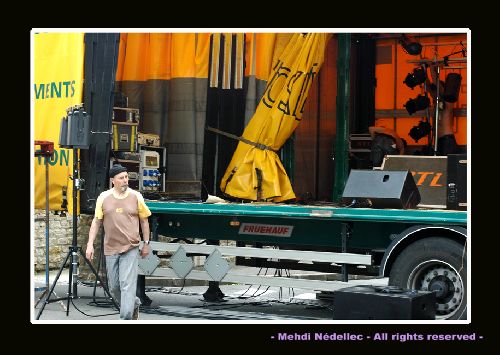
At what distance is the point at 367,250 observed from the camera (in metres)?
12.3

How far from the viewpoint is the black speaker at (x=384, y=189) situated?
11.8 meters

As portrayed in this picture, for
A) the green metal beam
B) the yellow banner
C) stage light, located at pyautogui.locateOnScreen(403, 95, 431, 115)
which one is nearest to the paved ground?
the yellow banner

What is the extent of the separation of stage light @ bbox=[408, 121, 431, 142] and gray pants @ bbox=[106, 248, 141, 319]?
5912 mm

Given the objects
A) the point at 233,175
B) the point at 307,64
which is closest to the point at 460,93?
the point at 307,64

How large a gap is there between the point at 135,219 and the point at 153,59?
387 cm

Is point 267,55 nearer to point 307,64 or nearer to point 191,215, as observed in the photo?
point 307,64

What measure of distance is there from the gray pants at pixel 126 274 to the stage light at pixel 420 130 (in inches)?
233

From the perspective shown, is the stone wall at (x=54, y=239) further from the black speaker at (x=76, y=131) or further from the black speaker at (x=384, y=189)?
the black speaker at (x=384, y=189)

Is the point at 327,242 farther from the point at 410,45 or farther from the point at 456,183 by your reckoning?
the point at 410,45

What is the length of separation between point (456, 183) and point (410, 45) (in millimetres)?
4444

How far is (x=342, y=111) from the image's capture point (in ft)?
48.8

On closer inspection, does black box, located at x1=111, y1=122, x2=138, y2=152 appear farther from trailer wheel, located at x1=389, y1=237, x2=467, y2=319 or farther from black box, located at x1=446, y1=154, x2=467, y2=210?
black box, located at x1=446, y1=154, x2=467, y2=210

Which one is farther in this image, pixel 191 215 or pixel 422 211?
pixel 191 215

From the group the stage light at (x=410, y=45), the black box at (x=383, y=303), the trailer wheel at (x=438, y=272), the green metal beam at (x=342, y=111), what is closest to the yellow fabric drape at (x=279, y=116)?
the green metal beam at (x=342, y=111)
